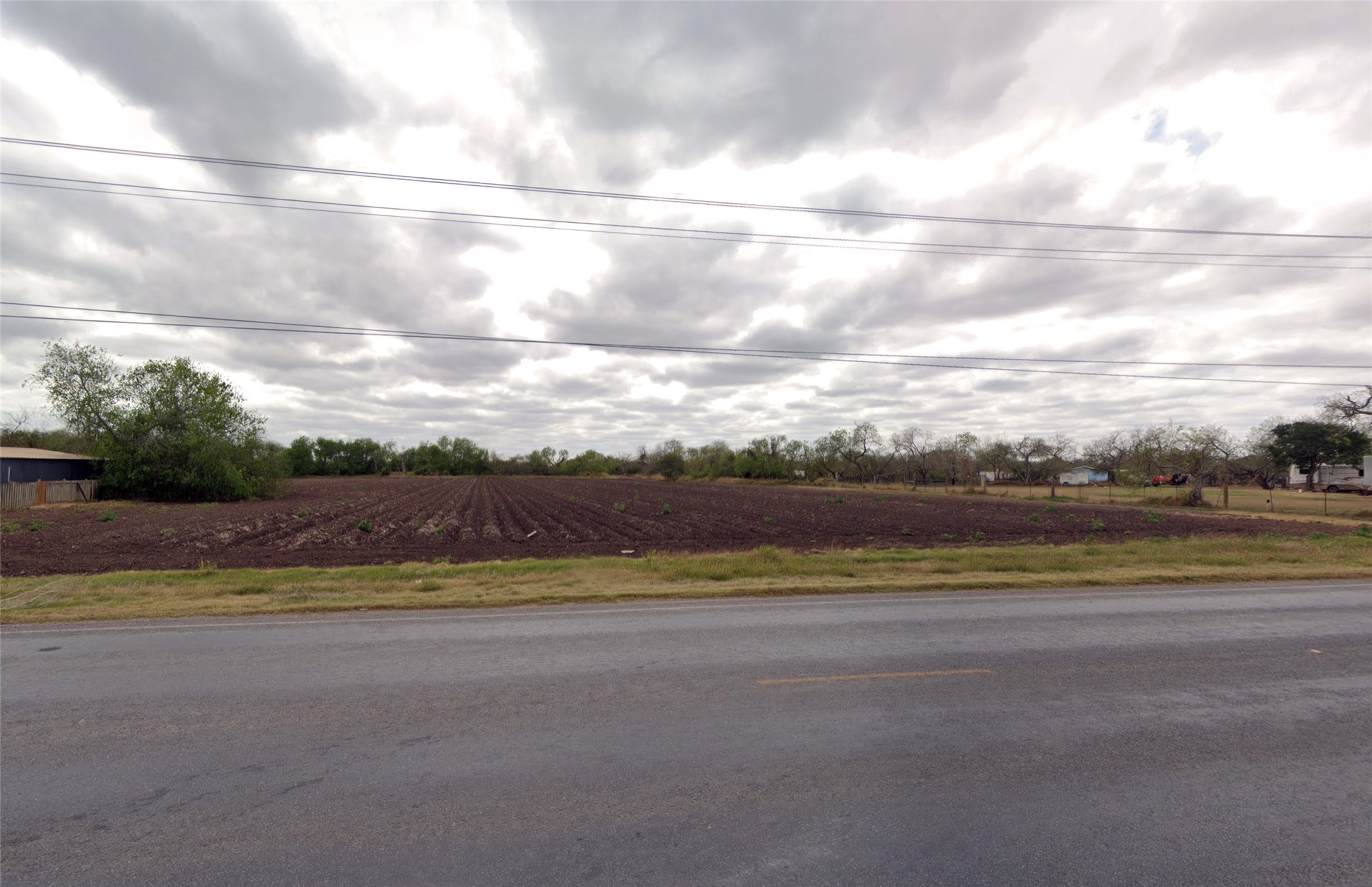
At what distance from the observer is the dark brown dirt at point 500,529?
20.4m

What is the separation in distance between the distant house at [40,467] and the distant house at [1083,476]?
109m

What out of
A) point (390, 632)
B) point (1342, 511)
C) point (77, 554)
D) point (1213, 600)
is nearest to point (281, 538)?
point (77, 554)

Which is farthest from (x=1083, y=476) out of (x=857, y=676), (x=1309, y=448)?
(x=857, y=676)

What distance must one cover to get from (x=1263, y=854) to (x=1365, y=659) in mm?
5754

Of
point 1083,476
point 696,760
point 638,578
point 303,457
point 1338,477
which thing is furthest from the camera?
point 303,457

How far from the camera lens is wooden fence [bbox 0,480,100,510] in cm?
3928

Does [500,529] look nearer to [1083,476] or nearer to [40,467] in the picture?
[40,467]

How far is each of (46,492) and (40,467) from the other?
522cm

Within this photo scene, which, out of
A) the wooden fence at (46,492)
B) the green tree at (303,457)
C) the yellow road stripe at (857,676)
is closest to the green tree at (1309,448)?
the yellow road stripe at (857,676)

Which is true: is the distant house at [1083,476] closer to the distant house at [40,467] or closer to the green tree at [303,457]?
the distant house at [40,467]

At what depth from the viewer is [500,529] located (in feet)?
101

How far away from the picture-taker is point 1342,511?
37.7 meters

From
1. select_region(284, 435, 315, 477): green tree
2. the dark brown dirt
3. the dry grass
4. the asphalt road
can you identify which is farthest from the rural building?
select_region(284, 435, 315, 477): green tree

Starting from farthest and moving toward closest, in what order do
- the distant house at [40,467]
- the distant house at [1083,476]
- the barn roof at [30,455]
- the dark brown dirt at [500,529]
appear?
the distant house at [1083,476], the barn roof at [30,455], the distant house at [40,467], the dark brown dirt at [500,529]
